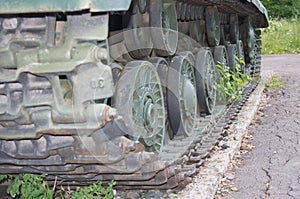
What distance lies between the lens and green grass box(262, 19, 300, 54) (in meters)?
16.8

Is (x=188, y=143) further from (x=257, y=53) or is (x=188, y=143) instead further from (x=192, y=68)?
(x=257, y=53)

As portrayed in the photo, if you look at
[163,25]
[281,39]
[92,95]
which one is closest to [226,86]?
[163,25]

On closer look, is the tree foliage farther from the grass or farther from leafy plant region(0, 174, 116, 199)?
leafy plant region(0, 174, 116, 199)

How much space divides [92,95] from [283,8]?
77.6ft

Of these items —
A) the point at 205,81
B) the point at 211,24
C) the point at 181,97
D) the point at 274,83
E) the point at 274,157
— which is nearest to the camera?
the point at 181,97

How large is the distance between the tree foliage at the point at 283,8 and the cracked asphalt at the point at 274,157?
693 inches

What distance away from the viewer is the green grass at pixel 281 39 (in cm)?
1685

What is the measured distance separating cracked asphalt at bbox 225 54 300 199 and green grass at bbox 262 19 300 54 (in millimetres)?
9408

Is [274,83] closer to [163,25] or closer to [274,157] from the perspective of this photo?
[274,157]

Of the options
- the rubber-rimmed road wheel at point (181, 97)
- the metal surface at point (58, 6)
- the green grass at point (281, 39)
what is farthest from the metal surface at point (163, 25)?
the green grass at point (281, 39)

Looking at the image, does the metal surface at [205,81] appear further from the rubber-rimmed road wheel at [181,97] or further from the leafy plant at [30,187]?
the leafy plant at [30,187]

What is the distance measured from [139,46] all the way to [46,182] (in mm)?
1002

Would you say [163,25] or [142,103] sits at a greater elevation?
[163,25]

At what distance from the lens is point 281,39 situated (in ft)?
58.7
